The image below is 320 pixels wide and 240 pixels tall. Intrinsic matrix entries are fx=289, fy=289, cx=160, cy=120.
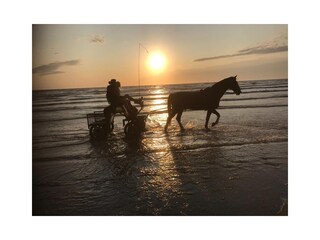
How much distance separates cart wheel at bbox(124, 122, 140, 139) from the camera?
7277 millimetres

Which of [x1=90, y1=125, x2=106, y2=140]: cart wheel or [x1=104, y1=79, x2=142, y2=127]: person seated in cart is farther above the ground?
[x1=104, y1=79, x2=142, y2=127]: person seated in cart

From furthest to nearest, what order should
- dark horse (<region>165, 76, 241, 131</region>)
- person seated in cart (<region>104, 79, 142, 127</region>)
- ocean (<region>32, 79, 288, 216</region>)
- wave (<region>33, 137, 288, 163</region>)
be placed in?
1. dark horse (<region>165, 76, 241, 131</region>)
2. person seated in cart (<region>104, 79, 142, 127</region>)
3. wave (<region>33, 137, 288, 163</region>)
4. ocean (<region>32, 79, 288, 216</region>)

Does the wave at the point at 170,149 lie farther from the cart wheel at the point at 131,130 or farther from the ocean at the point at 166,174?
the cart wheel at the point at 131,130

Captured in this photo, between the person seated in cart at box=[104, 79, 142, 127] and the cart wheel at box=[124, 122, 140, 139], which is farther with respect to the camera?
the cart wheel at box=[124, 122, 140, 139]

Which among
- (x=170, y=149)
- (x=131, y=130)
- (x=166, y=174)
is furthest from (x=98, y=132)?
(x=166, y=174)

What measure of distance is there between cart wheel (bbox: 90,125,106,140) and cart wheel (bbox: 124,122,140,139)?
1.92 ft

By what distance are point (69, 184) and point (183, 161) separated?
2.12m

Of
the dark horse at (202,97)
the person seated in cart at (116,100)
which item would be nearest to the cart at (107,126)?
the person seated in cart at (116,100)

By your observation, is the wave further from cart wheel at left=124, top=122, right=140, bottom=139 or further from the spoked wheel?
the spoked wheel

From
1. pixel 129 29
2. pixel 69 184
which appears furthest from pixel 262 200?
pixel 129 29

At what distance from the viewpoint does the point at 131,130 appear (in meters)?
7.30

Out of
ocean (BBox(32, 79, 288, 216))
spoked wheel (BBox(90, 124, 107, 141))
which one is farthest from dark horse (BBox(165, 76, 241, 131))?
spoked wheel (BBox(90, 124, 107, 141))

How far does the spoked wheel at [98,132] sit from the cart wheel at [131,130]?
0.56 m
